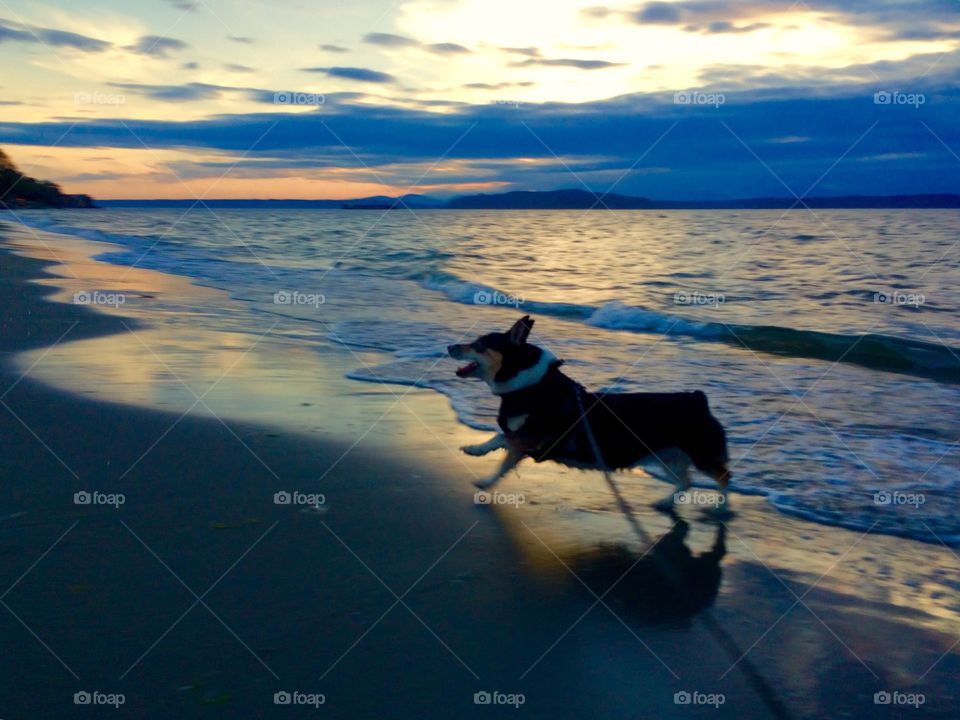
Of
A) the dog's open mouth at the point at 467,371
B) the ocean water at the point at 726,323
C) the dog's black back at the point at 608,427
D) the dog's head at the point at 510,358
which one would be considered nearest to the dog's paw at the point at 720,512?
the dog's black back at the point at 608,427

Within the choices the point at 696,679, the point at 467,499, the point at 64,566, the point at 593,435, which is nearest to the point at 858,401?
the point at 593,435

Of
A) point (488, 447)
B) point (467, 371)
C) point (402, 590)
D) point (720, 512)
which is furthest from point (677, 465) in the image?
point (402, 590)

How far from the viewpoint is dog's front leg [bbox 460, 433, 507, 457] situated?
565cm

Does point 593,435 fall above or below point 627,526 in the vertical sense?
above

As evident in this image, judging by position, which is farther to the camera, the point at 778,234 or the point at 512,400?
the point at 778,234

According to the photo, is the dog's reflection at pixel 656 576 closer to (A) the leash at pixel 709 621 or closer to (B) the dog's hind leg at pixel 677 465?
(A) the leash at pixel 709 621

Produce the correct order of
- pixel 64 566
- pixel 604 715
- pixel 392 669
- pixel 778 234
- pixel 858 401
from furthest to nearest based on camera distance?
pixel 778 234 → pixel 858 401 → pixel 64 566 → pixel 392 669 → pixel 604 715

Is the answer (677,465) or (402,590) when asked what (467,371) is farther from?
(402,590)

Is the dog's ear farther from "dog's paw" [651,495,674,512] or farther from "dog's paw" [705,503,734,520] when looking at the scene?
"dog's paw" [705,503,734,520]

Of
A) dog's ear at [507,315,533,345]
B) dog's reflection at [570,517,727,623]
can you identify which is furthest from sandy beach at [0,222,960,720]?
dog's ear at [507,315,533,345]

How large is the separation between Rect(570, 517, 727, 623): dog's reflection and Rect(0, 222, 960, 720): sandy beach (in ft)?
0.05

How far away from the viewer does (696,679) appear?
11.1 feet

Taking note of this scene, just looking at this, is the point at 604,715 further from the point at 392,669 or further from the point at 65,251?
the point at 65,251

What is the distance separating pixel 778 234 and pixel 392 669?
27.3 meters
